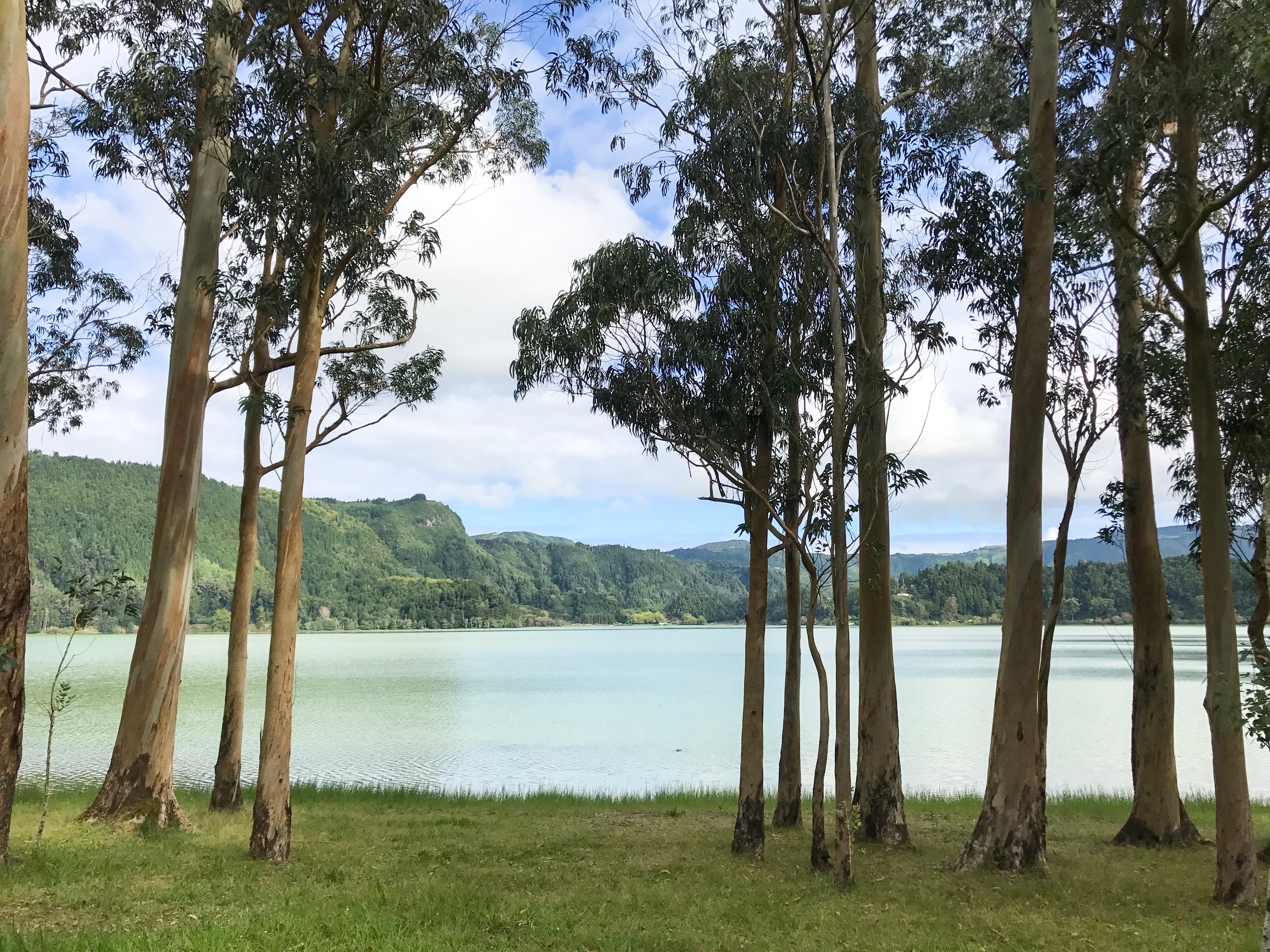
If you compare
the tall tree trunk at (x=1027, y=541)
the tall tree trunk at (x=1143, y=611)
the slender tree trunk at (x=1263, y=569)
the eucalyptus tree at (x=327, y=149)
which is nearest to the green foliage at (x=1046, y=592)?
the tall tree trunk at (x=1143, y=611)

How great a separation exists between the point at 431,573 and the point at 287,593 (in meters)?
95.2

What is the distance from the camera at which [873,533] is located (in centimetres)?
813

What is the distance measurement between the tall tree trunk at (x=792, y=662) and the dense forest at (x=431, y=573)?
152 inches

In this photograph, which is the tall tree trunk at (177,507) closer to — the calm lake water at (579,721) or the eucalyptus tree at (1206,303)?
the calm lake water at (579,721)

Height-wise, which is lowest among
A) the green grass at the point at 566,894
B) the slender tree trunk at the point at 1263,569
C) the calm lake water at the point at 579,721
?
the calm lake water at the point at 579,721

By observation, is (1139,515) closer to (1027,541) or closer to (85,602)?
(1027,541)

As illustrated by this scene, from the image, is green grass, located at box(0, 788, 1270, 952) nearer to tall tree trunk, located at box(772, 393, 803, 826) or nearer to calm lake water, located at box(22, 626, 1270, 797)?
tall tree trunk, located at box(772, 393, 803, 826)

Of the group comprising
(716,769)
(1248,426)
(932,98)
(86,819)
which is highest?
(932,98)

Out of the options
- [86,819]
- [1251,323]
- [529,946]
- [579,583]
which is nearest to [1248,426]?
[1251,323]

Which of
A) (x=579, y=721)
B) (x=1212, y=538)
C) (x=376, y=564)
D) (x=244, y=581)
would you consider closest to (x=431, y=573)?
(x=376, y=564)

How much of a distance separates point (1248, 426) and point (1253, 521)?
6.74 ft

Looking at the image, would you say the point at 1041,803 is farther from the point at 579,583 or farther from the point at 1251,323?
the point at 579,583

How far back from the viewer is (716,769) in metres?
16.2

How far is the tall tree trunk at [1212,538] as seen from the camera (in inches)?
223
